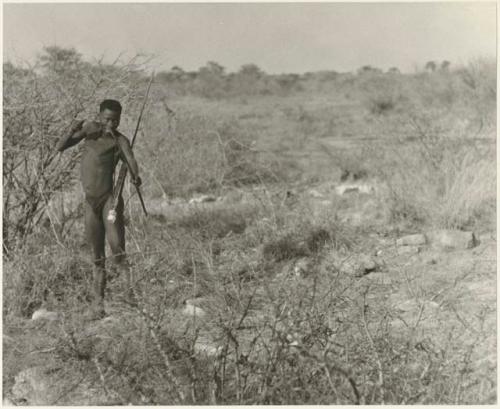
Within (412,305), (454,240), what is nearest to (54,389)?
(412,305)

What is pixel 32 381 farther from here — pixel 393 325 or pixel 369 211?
pixel 369 211

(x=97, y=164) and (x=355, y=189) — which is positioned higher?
(x=97, y=164)

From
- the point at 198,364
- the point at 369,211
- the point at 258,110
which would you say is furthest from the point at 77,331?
the point at 258,110

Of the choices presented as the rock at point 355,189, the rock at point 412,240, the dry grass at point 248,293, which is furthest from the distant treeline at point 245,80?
the rock at point 412,240

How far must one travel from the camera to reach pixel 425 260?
552 cm

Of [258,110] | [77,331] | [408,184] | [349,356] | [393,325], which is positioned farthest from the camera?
[258,110]

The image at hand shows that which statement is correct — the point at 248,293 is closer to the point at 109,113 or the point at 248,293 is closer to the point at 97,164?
the point at 97,164

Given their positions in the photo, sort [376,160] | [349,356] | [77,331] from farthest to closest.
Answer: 1. [376,160]
2. [77,331]
3. [349,356]

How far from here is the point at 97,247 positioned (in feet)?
13.9

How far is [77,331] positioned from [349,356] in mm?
1597

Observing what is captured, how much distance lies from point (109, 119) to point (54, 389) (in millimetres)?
1655

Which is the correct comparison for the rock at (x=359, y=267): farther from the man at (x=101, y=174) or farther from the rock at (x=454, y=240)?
the man at (x=101, y=174)

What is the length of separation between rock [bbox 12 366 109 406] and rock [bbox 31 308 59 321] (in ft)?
1.84

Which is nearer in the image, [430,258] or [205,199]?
[430,258]
